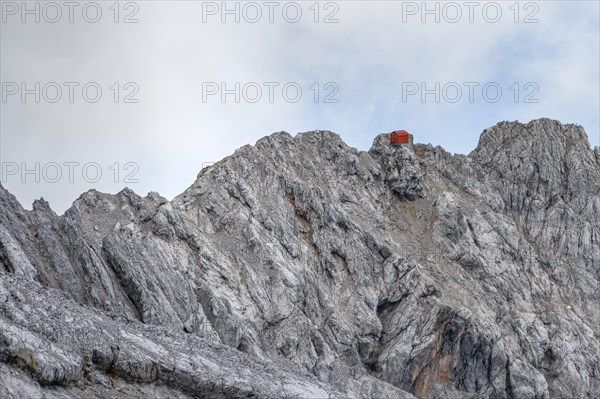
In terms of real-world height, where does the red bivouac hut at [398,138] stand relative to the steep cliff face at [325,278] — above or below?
above

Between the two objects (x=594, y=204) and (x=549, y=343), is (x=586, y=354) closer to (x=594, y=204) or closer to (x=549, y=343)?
(x=549, y=343)

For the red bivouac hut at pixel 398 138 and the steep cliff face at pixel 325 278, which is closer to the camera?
the steep cliff face at pixel 325 278

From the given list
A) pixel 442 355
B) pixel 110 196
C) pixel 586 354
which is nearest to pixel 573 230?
pixel 586 354

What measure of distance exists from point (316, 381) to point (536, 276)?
6027cm

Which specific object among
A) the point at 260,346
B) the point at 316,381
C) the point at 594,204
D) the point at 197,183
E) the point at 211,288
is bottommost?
the point at 316,381

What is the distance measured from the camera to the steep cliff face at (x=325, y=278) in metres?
42.3

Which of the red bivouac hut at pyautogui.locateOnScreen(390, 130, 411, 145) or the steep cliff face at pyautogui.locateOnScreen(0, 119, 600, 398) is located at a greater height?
the red bivouac hut at pyautogui.locateOnScreen(390, 130, 411, 145)

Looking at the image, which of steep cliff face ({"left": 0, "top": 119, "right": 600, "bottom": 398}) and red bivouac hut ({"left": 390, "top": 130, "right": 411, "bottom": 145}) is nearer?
steep cliff face ({"left": 0, "top": 119, "right": 600, "bottom": 398})

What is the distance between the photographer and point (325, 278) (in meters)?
88.4

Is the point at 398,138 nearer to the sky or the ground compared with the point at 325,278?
nearer to the sky

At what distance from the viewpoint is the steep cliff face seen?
139ft

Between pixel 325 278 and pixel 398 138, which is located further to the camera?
pixel 398 138

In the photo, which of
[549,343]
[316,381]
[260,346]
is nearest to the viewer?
[316,381]

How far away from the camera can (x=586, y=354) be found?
3585 inches
